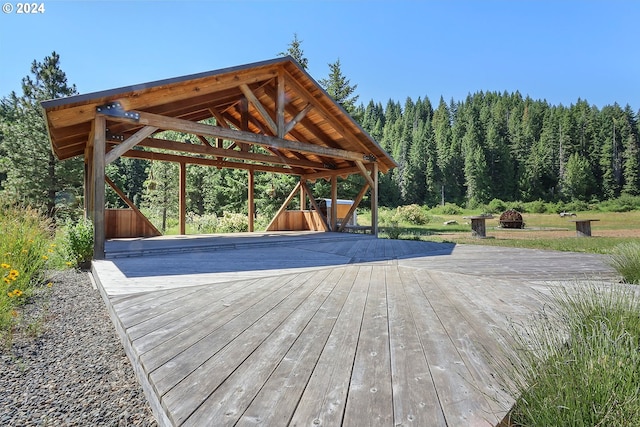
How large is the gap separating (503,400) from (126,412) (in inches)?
70.9

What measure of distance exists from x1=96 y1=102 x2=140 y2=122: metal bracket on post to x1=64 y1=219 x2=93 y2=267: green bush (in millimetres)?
2141

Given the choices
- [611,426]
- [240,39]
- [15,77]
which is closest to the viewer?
[611,426]

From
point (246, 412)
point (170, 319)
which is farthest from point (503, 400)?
point (170, 319)

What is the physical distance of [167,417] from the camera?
1246 millimetres

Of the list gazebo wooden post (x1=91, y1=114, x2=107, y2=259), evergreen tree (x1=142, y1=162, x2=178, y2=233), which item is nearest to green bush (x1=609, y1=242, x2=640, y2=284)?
gazebo wooden post (x1=91, y1=114, x2=107, y2=259)

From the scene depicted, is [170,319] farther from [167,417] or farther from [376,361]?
[376,361]

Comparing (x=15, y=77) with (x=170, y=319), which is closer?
(x=170, y=319)

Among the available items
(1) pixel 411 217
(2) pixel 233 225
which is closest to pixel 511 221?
(1) pixel 411 217

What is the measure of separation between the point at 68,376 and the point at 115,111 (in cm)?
506

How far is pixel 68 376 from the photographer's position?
200 cm

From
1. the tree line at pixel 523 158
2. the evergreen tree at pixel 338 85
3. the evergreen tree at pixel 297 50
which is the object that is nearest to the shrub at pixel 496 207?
the tree line at pixel 523 158

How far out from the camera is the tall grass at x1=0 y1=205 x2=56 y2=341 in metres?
3.06

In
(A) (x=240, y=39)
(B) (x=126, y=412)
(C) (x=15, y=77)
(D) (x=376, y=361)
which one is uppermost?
(C) (x=15, y=77)

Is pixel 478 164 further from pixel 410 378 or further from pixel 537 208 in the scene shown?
pixel 410 378
